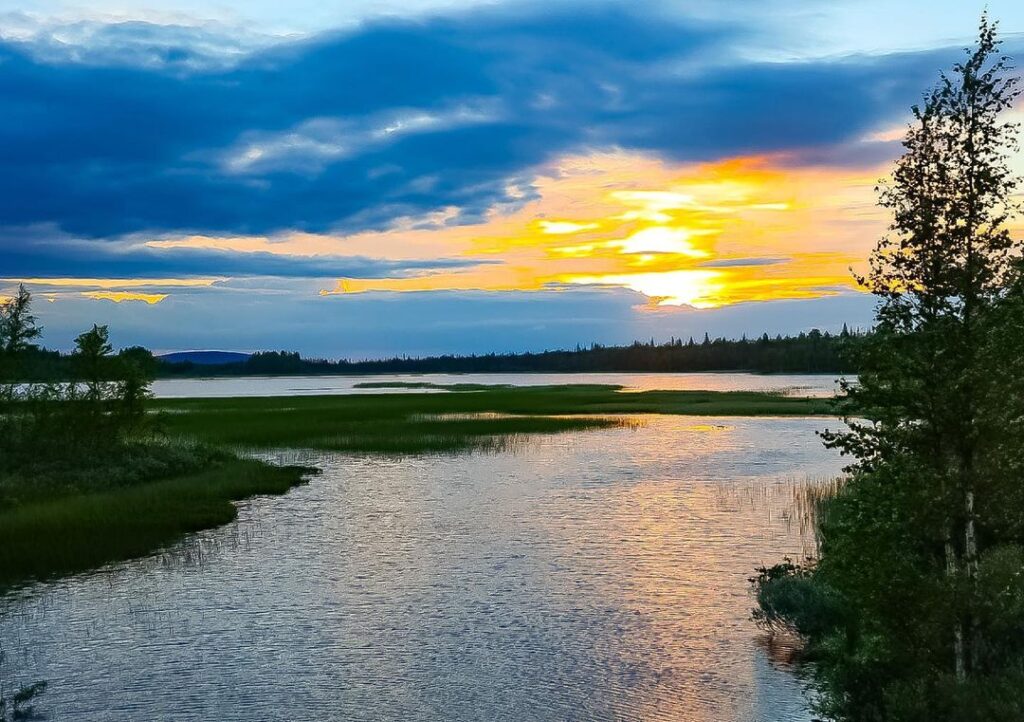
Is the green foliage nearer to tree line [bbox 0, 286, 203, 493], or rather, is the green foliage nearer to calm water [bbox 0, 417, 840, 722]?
calm water [bbox 0, 417, 840, 722]

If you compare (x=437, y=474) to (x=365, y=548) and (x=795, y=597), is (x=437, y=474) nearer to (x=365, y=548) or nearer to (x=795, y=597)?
(x=365, y=548)

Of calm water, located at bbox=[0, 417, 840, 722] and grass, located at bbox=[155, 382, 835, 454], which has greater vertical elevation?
grass, located at bbox=[155, 382, 835, 454]

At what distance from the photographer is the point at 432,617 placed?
74.3 feet

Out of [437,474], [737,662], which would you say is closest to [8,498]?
[437,474]

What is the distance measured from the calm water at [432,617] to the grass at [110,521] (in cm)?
132

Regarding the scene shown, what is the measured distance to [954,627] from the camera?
1260cm

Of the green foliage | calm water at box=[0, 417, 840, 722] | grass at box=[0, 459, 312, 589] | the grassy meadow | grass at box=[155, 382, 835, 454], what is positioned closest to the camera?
calm water at box=[0, 417, 840, 722]

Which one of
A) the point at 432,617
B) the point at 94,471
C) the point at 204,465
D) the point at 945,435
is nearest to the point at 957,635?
the point at 945,435

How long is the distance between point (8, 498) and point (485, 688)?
27990 millimetres

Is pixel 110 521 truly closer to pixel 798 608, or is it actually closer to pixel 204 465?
pixel 204 465

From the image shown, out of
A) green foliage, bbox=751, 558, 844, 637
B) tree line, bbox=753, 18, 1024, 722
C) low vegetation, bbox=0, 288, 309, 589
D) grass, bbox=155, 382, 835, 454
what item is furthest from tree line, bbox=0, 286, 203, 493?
tree line, bbox=753, 18, 1024, 722

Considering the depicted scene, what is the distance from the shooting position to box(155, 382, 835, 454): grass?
67.9 metres

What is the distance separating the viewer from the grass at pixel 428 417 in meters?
67.9

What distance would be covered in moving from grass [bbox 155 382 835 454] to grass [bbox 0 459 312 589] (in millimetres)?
15983
